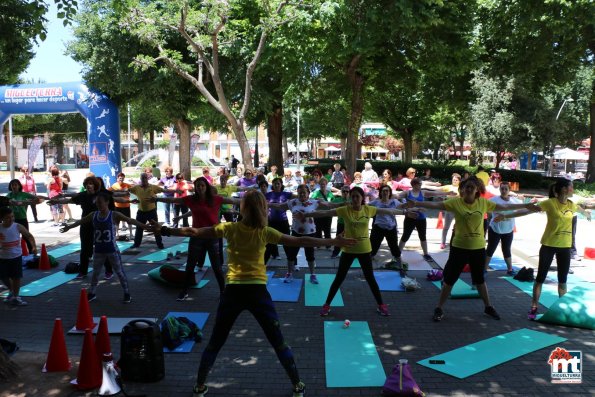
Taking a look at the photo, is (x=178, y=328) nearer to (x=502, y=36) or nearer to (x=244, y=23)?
(x=244, y=23)

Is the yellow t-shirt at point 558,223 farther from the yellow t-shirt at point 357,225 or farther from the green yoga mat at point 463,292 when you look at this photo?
the yellow t-shirt at point 357,225

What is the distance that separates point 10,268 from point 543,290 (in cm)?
840

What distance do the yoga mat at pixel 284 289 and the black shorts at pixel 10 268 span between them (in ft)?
12.5

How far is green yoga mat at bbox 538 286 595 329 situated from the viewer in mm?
6414

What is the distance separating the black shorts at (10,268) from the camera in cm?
714

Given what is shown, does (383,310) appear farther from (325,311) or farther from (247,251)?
(247,251)

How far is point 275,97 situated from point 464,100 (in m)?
10.0

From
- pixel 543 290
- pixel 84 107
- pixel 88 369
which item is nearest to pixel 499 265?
pixel 543 290

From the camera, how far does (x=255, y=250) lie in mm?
4434

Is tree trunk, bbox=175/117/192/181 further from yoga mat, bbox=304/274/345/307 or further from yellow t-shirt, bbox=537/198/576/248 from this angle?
yellow t-shirt, bbox=537/198/576/248

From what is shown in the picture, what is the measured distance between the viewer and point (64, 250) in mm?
11617

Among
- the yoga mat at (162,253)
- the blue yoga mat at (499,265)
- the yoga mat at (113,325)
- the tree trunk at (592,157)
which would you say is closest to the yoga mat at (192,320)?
the yoga mat at (113,325)

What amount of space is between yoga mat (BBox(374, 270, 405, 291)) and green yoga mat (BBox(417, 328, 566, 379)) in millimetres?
2420

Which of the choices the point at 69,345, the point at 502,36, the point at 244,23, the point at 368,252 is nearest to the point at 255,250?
the point at 368,252
